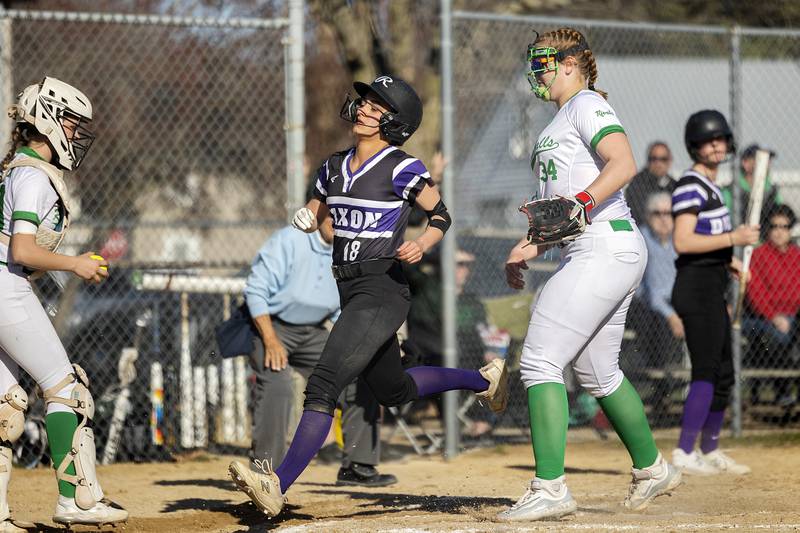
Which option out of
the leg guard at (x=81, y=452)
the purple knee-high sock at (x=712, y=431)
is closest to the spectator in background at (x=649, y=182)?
the purple knee-high sock at (x=712, y=431)

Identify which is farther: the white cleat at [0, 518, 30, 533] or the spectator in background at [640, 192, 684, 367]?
the spectator in background at [640, 192, 684, 367]

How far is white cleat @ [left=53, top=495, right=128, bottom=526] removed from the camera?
545cm

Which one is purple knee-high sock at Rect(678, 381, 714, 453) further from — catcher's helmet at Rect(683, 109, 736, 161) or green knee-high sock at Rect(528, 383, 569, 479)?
green knee-high sock at Rect(528, 383, 569, 479)

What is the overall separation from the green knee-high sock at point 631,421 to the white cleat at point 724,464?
6.73 feet

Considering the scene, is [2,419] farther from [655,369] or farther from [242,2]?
[242,2]

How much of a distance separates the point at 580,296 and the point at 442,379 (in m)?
0.97

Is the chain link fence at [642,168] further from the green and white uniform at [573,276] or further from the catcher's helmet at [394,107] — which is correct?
the green and white uniform at [573,276]

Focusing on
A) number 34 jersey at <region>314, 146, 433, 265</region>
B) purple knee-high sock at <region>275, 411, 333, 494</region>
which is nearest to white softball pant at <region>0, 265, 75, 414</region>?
purple knee-high sock at <region>275, 411, 333, 494</region>

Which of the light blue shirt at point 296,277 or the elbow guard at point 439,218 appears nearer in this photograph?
the elbow guard at point 439,218

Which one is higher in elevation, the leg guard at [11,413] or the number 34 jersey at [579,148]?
the number 34 jersey at [579,148]

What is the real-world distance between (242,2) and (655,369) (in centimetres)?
520

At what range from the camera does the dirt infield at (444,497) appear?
212 inches

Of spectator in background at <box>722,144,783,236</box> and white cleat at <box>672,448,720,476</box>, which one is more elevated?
spectator in background at <box>722,144,783,236</box>

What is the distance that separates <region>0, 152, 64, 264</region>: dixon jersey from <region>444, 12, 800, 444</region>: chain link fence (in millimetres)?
3895
